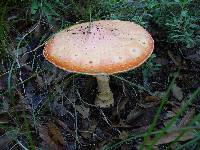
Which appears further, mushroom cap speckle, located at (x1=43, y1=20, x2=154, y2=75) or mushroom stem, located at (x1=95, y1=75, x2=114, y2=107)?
mushroom stem, located at (x1=95, y1=75, x2=114, y2=107)

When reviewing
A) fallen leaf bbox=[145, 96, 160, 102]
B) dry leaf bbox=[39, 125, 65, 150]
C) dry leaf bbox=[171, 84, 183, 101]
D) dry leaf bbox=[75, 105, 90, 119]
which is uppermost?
dry leaf bbox=[171, 84, 183, 101]

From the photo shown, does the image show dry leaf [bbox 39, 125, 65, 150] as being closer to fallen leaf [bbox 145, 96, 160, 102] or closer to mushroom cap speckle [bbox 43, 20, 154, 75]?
mushroom cap speckle [bbox 43, 20, 154, 75]

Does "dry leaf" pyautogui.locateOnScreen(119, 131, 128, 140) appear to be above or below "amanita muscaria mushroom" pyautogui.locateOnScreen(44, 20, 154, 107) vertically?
below

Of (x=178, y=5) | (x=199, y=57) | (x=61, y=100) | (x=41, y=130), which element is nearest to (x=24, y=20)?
(x=61, y=100)

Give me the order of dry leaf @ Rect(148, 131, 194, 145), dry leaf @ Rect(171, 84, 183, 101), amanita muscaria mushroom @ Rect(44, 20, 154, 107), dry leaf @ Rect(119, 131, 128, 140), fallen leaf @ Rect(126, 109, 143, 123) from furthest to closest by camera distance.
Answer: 1. dry leaf @ Rect(171, 84, 183, 101)
2. fallen leaf @ Rect(126, 109, 143, 123)
3. dry leaf @ Rect(119, 131, 128, 140)
4. dry leaf @ Rect(148, 131, 194, 145)
5. amanita muscaria mushroom @ Rect(44, 20, 154, 107)

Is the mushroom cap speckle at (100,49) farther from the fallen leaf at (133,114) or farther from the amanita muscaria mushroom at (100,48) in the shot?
the fallen leaf at (133,114)

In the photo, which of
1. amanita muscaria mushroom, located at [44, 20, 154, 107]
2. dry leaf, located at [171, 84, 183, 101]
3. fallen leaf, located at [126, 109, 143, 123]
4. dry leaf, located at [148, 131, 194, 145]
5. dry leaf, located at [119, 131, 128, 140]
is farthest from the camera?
dry leaf, located at [171, 84, 183, 101]

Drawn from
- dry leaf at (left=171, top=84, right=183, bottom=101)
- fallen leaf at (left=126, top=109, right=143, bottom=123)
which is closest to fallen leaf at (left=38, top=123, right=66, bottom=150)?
fallen leaf at (left=126, top=109, right=143, bottom=123)
